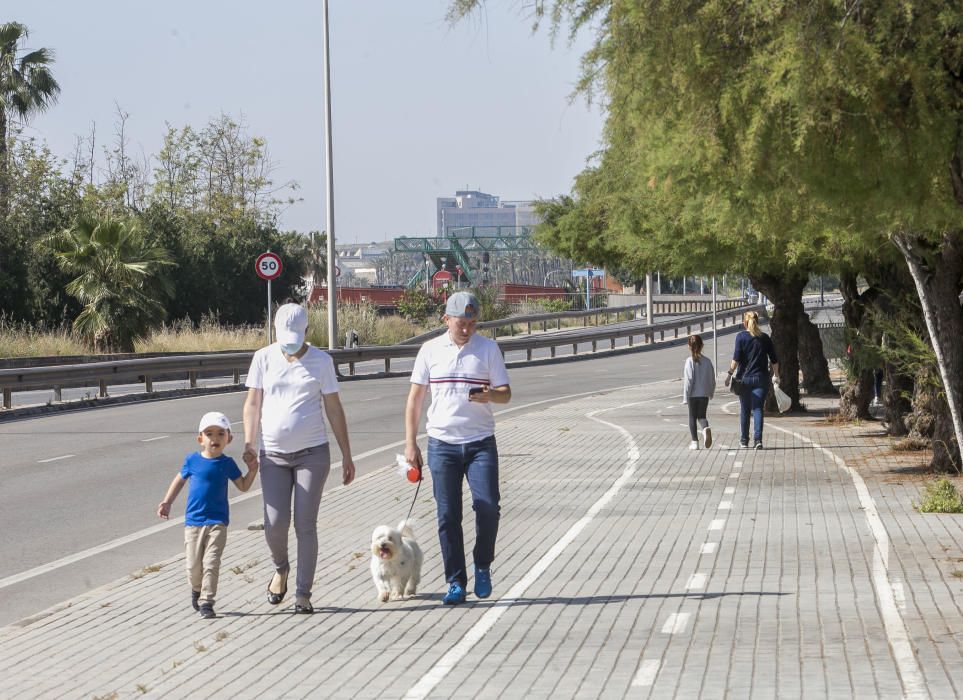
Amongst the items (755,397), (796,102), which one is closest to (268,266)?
(755,397)

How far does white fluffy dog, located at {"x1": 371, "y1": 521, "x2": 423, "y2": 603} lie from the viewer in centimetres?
857

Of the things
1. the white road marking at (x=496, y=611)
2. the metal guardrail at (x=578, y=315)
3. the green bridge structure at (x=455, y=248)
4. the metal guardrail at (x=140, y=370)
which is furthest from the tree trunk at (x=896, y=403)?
the green bridge structure at (x=455, y=248)

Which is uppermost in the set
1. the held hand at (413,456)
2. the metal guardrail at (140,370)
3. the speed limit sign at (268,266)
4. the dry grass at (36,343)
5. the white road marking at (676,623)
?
the speed limit sign at (268,266)

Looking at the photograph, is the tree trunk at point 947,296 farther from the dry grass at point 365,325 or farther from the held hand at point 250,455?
the dry grass at point 365,325

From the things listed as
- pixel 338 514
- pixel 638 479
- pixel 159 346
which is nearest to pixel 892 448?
pixel 638 479

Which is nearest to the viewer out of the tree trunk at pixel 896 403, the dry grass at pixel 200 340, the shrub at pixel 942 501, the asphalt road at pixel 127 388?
the shrub at pixel 942 501

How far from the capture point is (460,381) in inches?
342

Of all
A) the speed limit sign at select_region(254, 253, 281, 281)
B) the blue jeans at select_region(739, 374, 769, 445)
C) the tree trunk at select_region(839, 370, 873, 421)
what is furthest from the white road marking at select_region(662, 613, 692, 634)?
the speed limit sign at select_region(254, 253, 281, 281)

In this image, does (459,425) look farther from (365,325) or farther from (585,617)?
(365,325)

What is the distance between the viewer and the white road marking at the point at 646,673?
673 cm

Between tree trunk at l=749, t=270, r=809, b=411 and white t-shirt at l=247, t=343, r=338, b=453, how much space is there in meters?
18.4

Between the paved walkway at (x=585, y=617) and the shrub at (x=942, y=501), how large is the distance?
19 cm

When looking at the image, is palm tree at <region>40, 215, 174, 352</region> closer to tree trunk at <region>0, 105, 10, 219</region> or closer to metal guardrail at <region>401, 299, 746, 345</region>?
metal guardrail at <region>401, 299, 746, 345</region>

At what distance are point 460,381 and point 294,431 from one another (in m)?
1.02
